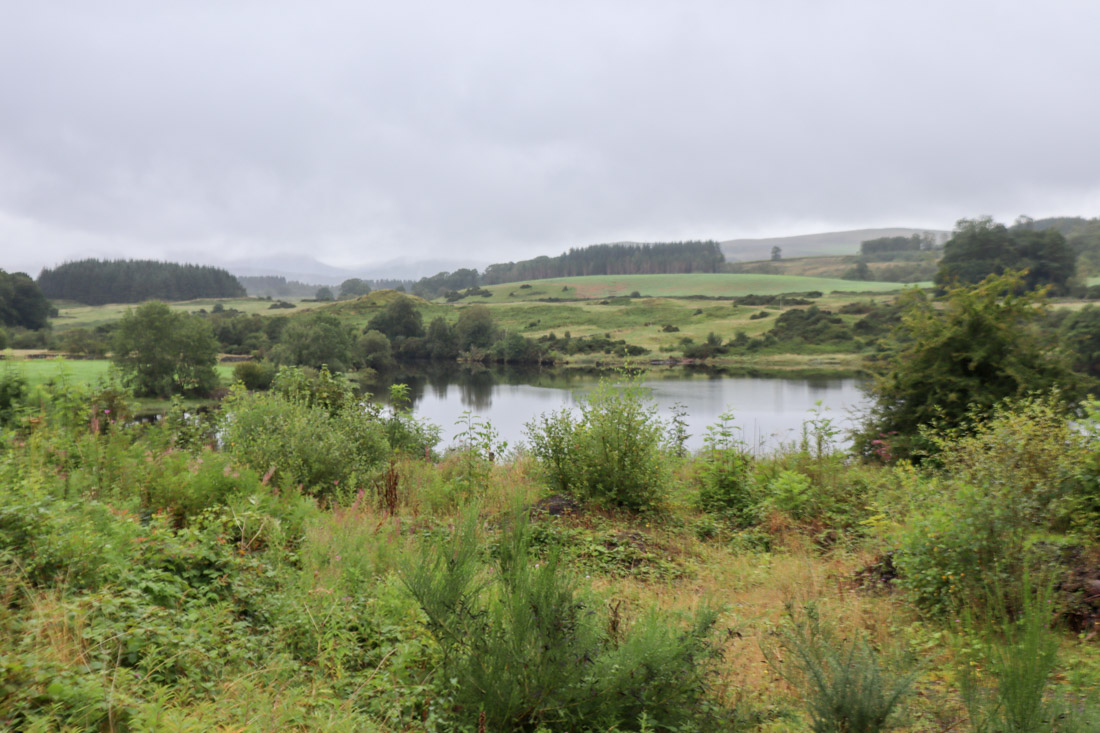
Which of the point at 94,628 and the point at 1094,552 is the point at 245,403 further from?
the point at 1094,552

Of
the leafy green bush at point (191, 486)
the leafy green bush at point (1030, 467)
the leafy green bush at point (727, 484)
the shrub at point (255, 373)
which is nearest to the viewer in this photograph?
the leafy green bush at point (1030, 467)

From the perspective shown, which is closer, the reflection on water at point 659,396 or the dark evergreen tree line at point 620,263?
the reflection on water at point 659,396

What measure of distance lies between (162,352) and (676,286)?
83937 mm

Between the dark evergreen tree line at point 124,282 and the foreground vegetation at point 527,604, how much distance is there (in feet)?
379

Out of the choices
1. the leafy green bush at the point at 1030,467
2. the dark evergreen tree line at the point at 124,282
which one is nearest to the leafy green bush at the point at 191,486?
the leafy green bush at the point at 1030,467

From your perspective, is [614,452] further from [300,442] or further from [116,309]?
[116,309]

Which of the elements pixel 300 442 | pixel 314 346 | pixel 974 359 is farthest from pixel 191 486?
pixel 314 346

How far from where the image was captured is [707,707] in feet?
8.63

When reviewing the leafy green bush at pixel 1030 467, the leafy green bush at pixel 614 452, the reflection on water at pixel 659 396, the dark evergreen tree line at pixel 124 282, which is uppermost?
the dark evergreen tree line at pixel 124 282

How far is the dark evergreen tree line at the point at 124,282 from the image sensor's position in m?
101

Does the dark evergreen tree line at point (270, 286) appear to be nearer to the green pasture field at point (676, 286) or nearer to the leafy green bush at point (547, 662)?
the green pasture field at point (676, 286)

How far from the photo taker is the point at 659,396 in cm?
3350

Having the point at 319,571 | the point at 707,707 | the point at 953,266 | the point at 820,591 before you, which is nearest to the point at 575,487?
the point at 820,591

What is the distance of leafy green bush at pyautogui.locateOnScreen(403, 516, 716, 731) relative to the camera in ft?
8.11
